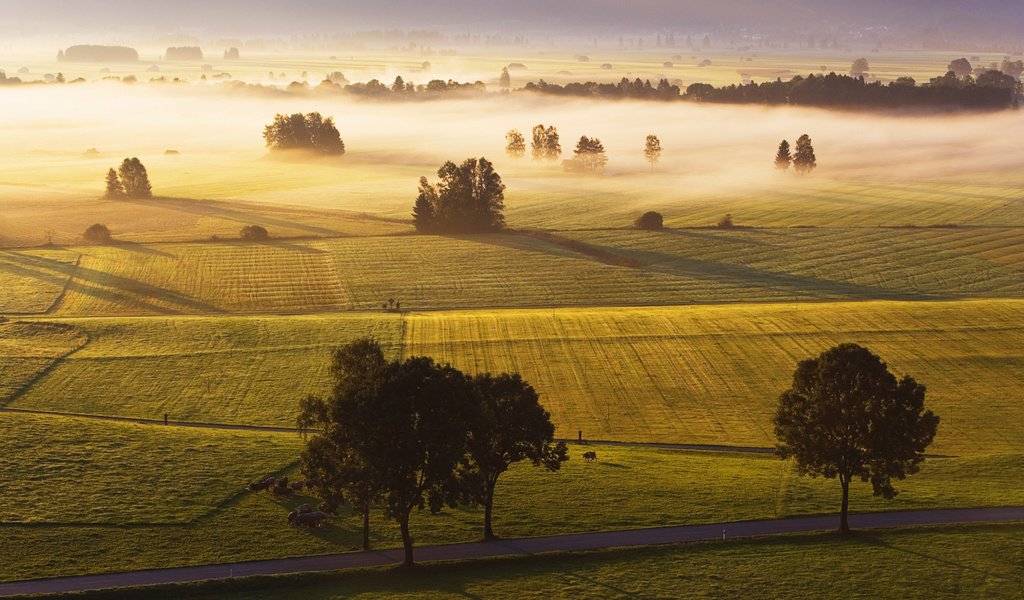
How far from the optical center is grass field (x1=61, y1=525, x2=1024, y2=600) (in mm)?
44562

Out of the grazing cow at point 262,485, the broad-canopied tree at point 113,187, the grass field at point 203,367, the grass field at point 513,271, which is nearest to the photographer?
the grazing cow at point 262,485

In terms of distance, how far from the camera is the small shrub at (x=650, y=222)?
143000 mm

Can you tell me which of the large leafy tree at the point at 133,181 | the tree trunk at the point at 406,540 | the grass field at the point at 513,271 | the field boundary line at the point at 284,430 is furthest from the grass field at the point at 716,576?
the large leafy tree at the point at 133,181

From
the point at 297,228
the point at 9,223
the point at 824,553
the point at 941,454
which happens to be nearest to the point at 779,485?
the point at 824,553

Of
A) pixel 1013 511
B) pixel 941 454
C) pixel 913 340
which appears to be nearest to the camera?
pixel 1013 511

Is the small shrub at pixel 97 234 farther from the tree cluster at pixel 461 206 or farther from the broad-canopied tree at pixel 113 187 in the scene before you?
the tree cluster at pixel 461 206

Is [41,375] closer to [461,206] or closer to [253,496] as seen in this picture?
[253,496]

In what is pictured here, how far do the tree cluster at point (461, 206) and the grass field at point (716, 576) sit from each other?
95.9 meters

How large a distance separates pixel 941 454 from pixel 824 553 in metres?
20.0

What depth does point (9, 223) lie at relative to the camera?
14475cm

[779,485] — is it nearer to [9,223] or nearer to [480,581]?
[480,581]

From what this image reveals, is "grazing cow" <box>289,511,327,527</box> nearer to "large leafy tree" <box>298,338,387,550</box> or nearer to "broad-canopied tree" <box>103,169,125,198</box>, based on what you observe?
"large leafy tree" <box>298,338,387,550</box>

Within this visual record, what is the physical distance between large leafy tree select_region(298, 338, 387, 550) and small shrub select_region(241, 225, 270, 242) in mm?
85937

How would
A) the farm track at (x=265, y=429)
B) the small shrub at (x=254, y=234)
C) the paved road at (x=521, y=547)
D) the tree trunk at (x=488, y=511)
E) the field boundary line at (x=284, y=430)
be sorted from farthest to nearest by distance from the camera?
the small shrub at (x=254, y=234) → the farm track at (x=265, y=429) → the field boundary line at (x=284, y=430) → the tree trunk at (x=488, y=511) → the paved road at (x=521, y=547)
